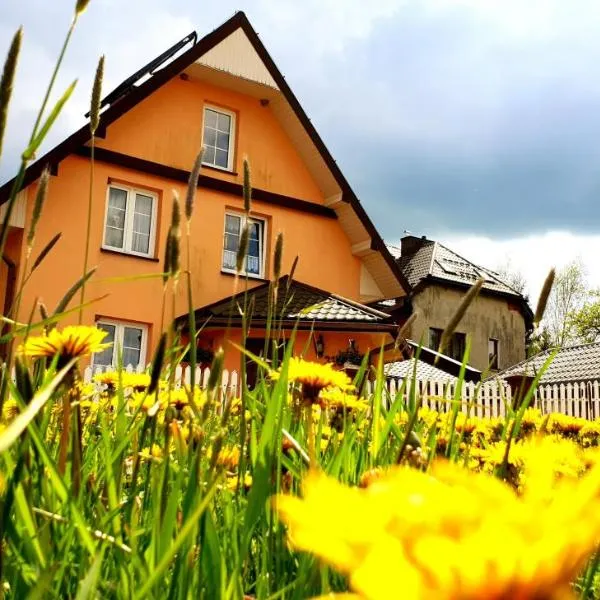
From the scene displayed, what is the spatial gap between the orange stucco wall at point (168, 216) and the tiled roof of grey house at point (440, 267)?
551 inches

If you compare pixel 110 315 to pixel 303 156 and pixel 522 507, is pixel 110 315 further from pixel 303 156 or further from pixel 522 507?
pixel 522 507

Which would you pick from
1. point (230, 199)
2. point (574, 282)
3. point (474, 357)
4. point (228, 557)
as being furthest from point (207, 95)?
point (574, 282)

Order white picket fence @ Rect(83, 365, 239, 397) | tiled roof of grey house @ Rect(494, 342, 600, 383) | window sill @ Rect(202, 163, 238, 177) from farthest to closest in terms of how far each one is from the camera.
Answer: tiled roof of grey house @ Rect(494, 342, 600, 383) < window sill @ Rect(202, 163, 238, 177) < white picket fence @ Rect(83, 365, 239, 397)

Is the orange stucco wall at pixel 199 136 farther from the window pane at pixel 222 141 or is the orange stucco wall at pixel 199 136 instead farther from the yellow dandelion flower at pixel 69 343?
the yellow dandelion flower at pixel 69 343

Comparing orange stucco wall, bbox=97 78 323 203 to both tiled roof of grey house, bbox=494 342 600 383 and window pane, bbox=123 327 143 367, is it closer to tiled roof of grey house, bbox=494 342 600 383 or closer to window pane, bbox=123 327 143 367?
window pane, bbox=123 327 143 367

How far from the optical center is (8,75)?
0.72m

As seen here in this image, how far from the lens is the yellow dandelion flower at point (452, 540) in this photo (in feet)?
0.89

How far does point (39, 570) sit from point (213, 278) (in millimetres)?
13844

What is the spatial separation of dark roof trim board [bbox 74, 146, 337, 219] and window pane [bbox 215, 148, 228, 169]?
44 centimetres

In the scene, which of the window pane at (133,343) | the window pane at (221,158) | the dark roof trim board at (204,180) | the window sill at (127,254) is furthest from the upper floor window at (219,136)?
the window pane at (133,343)

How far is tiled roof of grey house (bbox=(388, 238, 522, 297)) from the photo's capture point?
29.8 meters

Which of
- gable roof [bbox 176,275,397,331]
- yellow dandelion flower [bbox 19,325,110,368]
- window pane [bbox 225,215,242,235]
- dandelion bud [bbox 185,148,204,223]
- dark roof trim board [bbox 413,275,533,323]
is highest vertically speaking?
dark roof trim board [bbox 413,275,533,323]

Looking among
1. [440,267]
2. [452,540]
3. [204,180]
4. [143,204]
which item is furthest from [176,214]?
[440,267]

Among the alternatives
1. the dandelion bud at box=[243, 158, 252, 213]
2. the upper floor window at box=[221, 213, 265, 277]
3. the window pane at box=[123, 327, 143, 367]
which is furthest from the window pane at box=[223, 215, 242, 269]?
the dandelion bud at box=[243, 158, 252, 213]
